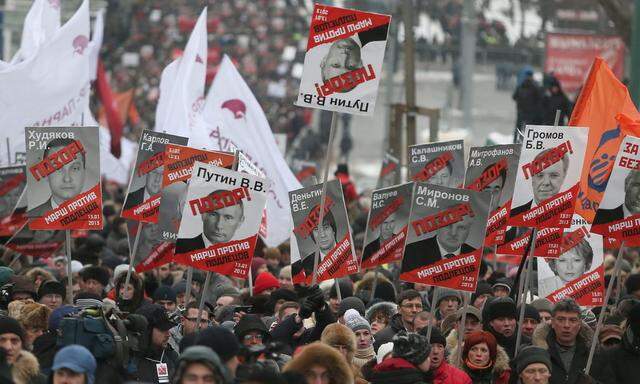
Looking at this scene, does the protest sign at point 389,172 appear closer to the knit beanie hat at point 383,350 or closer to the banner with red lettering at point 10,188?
the banner with red lettering at point 10,188

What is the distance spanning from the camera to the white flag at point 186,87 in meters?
18.0

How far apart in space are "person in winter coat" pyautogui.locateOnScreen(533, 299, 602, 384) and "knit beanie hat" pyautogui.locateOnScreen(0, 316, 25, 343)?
10.4 ft

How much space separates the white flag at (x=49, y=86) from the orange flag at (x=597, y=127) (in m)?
5.71

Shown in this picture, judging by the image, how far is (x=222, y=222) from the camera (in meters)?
11.4

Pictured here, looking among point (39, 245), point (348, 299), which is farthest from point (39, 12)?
point (348, 299)

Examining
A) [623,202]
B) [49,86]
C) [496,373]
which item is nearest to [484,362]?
[496,373]

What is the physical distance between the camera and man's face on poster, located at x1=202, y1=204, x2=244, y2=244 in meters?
11.4

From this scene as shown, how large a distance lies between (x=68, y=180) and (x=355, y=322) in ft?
9.61

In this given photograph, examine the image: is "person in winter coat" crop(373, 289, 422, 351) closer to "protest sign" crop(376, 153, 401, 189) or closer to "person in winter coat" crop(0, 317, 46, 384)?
"person in winter coat" crop(0, 317, 46, 384)

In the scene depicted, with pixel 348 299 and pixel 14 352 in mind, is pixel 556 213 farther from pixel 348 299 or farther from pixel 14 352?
pixel 14 352

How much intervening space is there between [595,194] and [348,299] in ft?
8.24

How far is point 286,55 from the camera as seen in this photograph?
165 ft

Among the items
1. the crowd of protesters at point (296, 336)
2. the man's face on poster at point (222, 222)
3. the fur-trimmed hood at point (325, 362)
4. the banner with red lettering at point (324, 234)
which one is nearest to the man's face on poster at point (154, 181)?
the crowd of protesters at point (296, 336)

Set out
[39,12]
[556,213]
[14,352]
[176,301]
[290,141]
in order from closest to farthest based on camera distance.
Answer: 1. [14,352]
2. [556,213]
3. [176,301]
4. [39,12]
5. [290,141]
